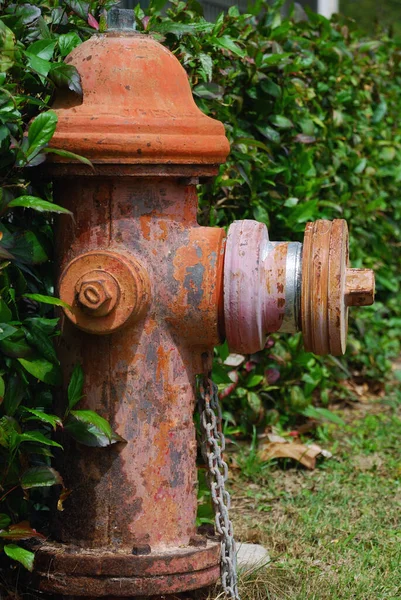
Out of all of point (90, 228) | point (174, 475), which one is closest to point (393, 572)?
point (174, 475)

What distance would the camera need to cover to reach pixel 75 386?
2.40 metres

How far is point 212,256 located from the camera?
2.44m

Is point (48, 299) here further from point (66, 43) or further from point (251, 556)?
point (251, 556)

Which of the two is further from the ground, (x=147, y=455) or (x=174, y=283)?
(x=174, y=283)

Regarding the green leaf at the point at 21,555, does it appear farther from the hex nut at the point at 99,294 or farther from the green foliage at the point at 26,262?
the hex nut at the point at 99,294

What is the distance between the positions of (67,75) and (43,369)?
72cm

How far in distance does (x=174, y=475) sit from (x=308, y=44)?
2389 mm

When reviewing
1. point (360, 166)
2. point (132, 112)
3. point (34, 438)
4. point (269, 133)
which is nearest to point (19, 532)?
point (34, 438)

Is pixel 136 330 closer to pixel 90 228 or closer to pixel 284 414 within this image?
pixel 90 228

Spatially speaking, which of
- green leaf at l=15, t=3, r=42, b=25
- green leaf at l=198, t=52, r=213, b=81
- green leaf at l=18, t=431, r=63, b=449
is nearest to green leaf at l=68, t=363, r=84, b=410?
green leaf at l=18, t=431, r=63, b=449

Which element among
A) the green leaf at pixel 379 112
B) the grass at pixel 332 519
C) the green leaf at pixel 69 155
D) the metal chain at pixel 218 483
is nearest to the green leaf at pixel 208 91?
the green leaf at pixel 69 155

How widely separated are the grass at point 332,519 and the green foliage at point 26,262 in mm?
589

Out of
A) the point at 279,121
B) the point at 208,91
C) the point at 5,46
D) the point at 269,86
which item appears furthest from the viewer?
the point at 279,121

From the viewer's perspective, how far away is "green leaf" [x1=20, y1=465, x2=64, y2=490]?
7.63ft
